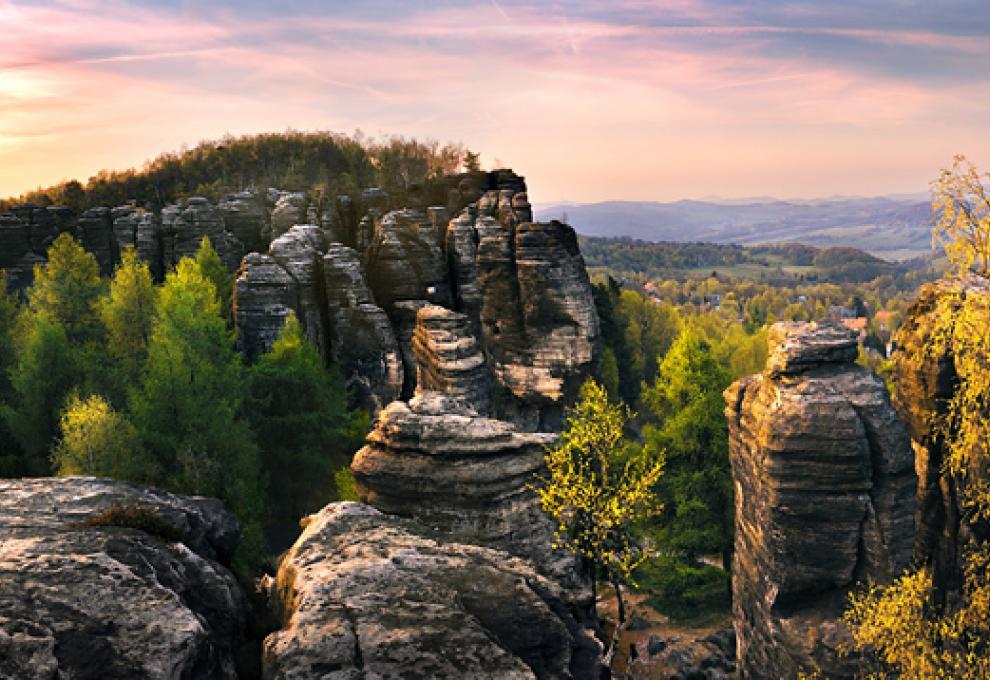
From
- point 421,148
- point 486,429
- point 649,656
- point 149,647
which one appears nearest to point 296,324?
point 486,429

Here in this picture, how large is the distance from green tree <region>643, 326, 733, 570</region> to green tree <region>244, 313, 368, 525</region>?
1749 cm

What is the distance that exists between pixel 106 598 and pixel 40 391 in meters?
26.9

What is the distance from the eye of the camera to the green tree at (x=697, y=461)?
35.8m

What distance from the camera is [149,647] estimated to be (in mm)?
9312

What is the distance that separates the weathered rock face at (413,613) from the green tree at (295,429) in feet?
71.9

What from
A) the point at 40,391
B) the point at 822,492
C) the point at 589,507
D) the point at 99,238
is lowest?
the point at 589,507

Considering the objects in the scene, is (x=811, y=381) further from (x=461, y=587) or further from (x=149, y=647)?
(x=149, y=647)

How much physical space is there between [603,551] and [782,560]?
20.7 ft

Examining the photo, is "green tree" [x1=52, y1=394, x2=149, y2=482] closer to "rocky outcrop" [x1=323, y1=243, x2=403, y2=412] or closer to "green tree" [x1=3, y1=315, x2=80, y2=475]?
"green tree" [x1=3, y1=315, x2=80, y2=475]

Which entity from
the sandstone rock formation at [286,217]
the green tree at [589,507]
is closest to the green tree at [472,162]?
the sandstone rock formation at [286,217]

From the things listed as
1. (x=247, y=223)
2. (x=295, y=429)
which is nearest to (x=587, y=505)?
(x=295, y=429)

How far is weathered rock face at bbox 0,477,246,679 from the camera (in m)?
8.82

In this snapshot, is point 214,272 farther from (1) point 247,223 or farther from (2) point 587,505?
(2) point 587,505

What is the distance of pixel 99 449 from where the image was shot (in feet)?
81.5
